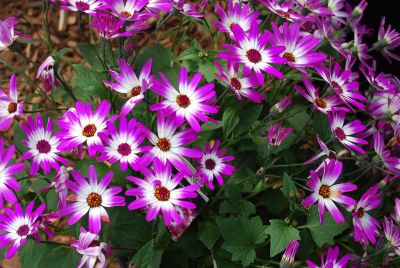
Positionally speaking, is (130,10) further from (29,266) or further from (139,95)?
(29,266)

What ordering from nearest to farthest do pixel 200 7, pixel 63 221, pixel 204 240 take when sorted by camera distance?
pixel 204 240, pixel 200 7, pixel 63 221

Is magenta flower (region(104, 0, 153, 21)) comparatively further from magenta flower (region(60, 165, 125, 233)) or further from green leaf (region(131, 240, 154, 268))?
green leaf (region(131, 240, 154, 268))

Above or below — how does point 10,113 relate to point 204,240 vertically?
above

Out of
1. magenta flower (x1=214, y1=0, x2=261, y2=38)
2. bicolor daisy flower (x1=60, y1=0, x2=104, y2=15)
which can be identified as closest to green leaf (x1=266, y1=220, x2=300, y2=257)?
magenta flower (x1=214, y1=0, x2=261, y2=38)

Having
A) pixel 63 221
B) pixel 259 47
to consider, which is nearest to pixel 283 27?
pixel 259 47

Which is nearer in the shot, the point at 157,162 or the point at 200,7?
the point at 157,162

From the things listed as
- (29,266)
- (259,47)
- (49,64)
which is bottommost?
(29,266)

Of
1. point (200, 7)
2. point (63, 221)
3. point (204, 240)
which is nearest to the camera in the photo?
point (204, 240)
